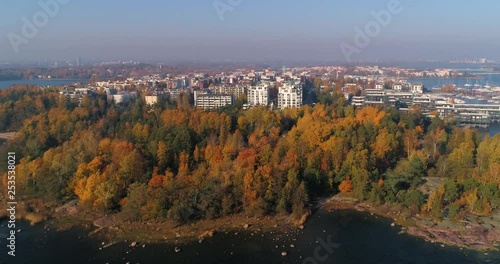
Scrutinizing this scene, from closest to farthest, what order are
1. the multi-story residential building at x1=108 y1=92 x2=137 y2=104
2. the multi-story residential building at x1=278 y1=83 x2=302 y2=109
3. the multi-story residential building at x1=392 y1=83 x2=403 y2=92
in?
1. the multi-story residential building at x1=278 y1=83 x2=302 y2=109
2. the multi-story residential building at x1=108 y1=92 x2=137 y2=104
3. the multi-story residential building at x1=392 y1=83 x2=403 y2=92

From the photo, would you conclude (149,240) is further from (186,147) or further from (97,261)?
(186,147)

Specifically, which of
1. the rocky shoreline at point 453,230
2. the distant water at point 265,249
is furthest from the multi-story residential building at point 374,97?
the distant water at point 265,249

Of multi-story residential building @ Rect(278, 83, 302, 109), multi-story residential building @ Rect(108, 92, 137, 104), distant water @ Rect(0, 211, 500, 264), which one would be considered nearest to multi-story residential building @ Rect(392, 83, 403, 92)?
multi-story residential building @ Rect(278, 83, 302, 109)

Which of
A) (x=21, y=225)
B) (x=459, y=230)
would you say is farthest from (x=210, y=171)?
(x=459, y=230)

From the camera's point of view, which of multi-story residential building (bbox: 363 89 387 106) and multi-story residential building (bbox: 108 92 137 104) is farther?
multi-story residential building (bbox: 363 89 387 106)

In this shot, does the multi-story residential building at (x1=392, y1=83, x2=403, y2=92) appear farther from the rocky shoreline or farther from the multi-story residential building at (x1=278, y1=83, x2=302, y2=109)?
the rocky shoreline

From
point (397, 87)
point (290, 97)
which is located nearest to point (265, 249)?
point (290, 97)
